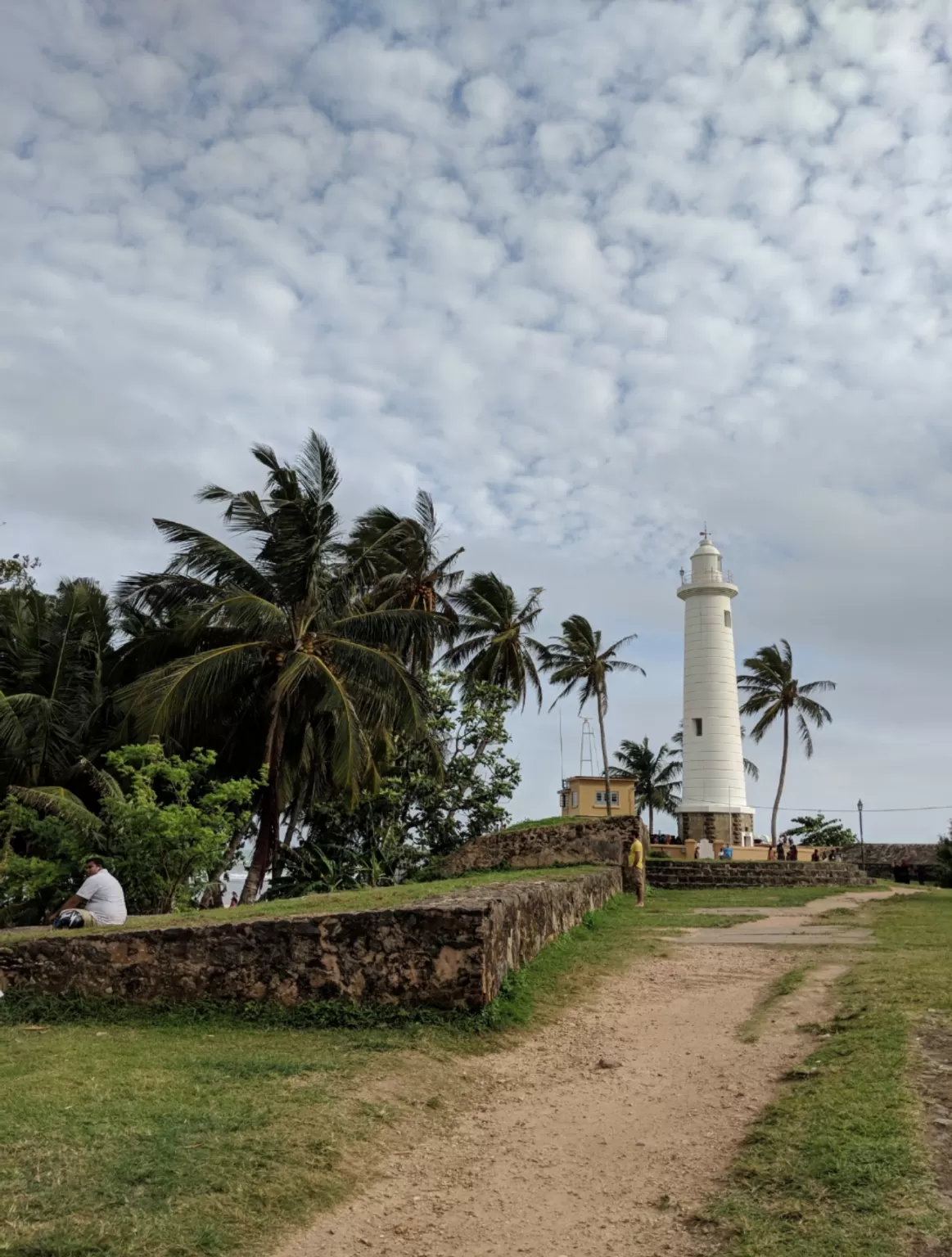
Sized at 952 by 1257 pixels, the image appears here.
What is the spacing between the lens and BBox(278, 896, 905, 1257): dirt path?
12.4 ft

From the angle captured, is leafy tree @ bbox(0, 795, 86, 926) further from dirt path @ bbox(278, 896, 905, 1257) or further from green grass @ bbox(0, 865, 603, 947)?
dirt path @ bbox(278, 896, 905, 1257)

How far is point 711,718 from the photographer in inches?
1395

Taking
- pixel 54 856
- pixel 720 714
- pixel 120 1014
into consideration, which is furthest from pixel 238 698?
pixel 720 714

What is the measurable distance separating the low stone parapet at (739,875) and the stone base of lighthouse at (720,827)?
8652 millimetres

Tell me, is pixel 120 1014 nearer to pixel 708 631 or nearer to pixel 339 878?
pixel 339 878

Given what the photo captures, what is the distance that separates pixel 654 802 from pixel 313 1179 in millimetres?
52256

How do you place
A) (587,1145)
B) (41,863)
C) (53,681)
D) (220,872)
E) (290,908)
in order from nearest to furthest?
(587,1145)
(290,908)
(41,863)
(220,872)
(53,681)

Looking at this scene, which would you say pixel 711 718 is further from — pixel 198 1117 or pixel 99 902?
Result: pixel 198 1117

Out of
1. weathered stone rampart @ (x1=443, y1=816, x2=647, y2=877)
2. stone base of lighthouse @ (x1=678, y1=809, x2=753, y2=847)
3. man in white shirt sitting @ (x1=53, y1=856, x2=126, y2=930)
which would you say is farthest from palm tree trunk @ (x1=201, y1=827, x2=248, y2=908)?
stone base of lighthouse @ (x1=678, y1=809, x2=753, y2=847)

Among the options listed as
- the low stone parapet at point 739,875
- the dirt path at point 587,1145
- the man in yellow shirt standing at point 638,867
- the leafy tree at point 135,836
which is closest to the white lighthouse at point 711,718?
the low stone parapet at point 739,875

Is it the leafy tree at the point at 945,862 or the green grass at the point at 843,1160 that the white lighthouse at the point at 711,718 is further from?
the green grass at the point at 843,1160

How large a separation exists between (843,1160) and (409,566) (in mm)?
22357

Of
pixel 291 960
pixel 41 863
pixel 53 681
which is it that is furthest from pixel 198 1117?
pixel 53 681

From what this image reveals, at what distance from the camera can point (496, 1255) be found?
364cm
